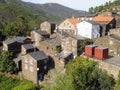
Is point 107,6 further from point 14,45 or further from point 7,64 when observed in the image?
point 7,64

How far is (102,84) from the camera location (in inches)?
1715

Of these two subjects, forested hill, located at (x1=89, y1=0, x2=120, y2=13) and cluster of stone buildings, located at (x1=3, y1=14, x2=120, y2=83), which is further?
forested hill, located at (x1=89, y1=0, x2=120, y2=13)

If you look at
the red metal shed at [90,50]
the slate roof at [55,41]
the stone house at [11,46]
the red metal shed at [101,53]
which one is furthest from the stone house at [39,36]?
the red metal shed at [101,53]

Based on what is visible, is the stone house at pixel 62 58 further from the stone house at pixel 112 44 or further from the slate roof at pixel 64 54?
the stone house at pixel 112 44

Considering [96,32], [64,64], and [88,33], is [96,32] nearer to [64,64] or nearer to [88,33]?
[88,33]

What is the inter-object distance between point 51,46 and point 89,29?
1106cm

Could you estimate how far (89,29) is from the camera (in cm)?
6575

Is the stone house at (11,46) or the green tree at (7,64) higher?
the stone house at (11,46)

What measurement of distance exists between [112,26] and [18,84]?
28.6 m

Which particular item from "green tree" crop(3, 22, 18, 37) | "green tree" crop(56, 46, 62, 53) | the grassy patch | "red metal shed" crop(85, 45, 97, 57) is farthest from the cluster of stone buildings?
"green tree" crop(3, 22, 18, 37)

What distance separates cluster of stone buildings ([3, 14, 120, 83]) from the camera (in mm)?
58062

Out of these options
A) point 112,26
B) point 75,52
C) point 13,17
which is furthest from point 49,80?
point 13,17

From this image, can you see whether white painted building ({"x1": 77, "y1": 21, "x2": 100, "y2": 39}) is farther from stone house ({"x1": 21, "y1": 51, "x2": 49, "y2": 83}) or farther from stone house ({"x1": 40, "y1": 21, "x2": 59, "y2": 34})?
stone house ({"x1": 21, "y1": 51, "x2": 49, "y2": 83})

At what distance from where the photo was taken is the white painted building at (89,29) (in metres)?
65.7
